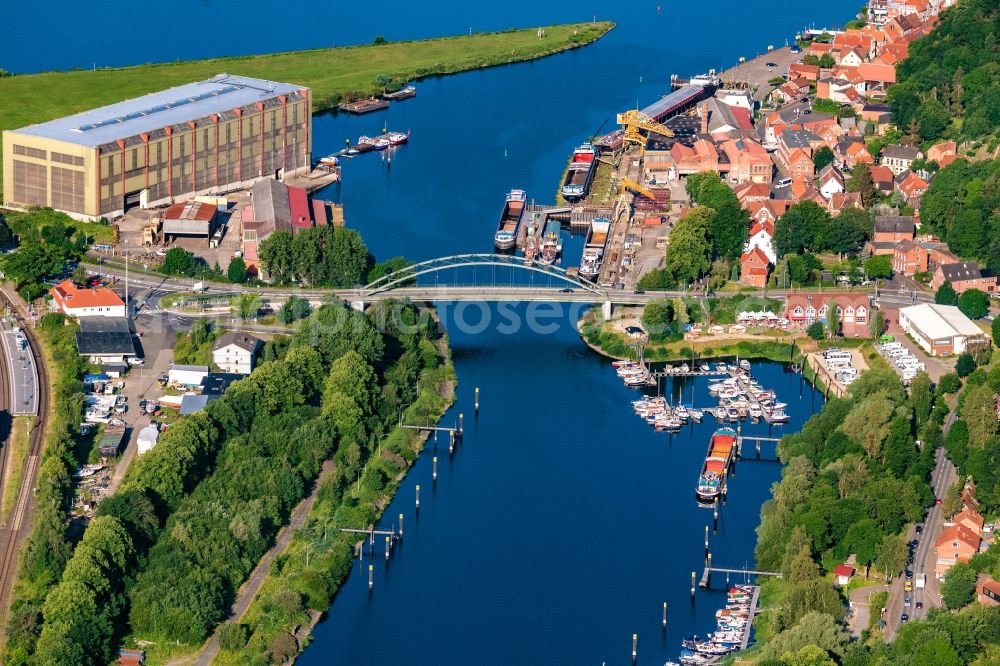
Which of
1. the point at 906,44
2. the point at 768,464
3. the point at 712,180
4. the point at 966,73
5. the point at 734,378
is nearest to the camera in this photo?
the point at 768,464

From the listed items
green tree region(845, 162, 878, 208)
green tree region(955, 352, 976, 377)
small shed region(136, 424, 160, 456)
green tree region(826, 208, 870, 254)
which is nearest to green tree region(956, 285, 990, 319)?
green tree region(955, 352, 976, 377)

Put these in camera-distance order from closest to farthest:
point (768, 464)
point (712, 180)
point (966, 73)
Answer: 1. point (768, 464)
2. point (712, 180)
3. point (966, 73)

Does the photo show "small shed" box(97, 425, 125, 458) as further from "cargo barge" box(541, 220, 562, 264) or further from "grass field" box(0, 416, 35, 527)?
"cargo barge" box(541, 220, 562, 264)

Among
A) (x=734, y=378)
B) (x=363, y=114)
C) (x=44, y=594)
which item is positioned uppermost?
(x=363, y=114)

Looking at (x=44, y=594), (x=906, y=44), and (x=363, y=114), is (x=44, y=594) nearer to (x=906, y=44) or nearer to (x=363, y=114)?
(x=363, y=114)

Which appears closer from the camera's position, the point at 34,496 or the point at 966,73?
the point at 34,496

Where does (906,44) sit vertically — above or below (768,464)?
above

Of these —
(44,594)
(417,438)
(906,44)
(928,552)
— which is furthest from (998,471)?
(906,44)

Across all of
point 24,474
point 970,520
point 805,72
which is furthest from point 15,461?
point 805,72
